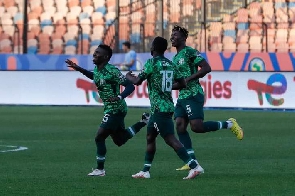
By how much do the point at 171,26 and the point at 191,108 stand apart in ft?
74.5

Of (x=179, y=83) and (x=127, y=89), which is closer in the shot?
(x=179, y=83)

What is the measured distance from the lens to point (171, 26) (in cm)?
3600

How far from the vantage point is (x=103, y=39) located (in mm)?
36594

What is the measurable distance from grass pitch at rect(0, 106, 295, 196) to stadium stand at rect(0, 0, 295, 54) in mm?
9714

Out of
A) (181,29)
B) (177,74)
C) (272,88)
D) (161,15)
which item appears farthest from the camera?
(161,15)

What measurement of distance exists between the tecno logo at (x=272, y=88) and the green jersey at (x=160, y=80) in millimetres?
18011

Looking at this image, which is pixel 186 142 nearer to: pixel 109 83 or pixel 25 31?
pixel 109 83

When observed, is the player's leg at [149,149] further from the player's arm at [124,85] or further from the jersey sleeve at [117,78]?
the jersey sleeve at [117,78]

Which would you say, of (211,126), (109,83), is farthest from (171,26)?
(109,83)

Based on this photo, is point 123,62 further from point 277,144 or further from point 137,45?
point 277,144

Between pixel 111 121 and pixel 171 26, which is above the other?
pixel 171 26

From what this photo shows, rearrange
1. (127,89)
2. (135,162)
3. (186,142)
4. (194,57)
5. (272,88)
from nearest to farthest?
(127,89) < (194,57) < (186,142) < (135,162) < (272,88)

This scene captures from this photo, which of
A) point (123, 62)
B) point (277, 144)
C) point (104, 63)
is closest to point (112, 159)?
point (104, 63)

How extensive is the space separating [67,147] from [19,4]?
23124 millimetres
